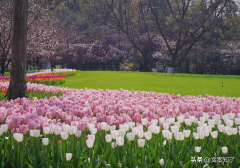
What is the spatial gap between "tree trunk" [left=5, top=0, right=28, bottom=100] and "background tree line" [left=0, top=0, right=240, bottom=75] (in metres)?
18.3

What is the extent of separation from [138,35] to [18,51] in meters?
28.0

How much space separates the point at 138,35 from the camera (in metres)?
34.2

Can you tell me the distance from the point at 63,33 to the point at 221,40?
22471 mm

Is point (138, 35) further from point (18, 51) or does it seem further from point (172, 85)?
point (18, 51)

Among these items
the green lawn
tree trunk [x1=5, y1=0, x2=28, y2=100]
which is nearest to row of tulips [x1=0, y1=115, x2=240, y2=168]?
tree trunk [x1=5, y1=0, x2=28, y2=100]

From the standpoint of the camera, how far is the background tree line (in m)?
27.5

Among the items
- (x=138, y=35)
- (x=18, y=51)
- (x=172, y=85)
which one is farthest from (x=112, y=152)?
(x=138, y=35)

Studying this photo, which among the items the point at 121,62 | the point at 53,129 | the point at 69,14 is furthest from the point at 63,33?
the point at 53,129

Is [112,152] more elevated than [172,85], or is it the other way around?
[112,152]

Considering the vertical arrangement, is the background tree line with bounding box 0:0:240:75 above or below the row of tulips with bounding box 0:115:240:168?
above

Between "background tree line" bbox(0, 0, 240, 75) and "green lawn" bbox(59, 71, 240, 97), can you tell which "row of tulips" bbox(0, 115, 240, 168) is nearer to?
"green lawn" bbox(59, 71, 240, 97)

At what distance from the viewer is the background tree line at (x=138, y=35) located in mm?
27484

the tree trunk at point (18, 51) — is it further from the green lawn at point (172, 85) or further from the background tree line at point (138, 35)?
the background tree line at point (138, 35)

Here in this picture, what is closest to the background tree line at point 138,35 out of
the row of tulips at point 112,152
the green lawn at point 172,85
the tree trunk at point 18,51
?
the green lawn at point 172,85
